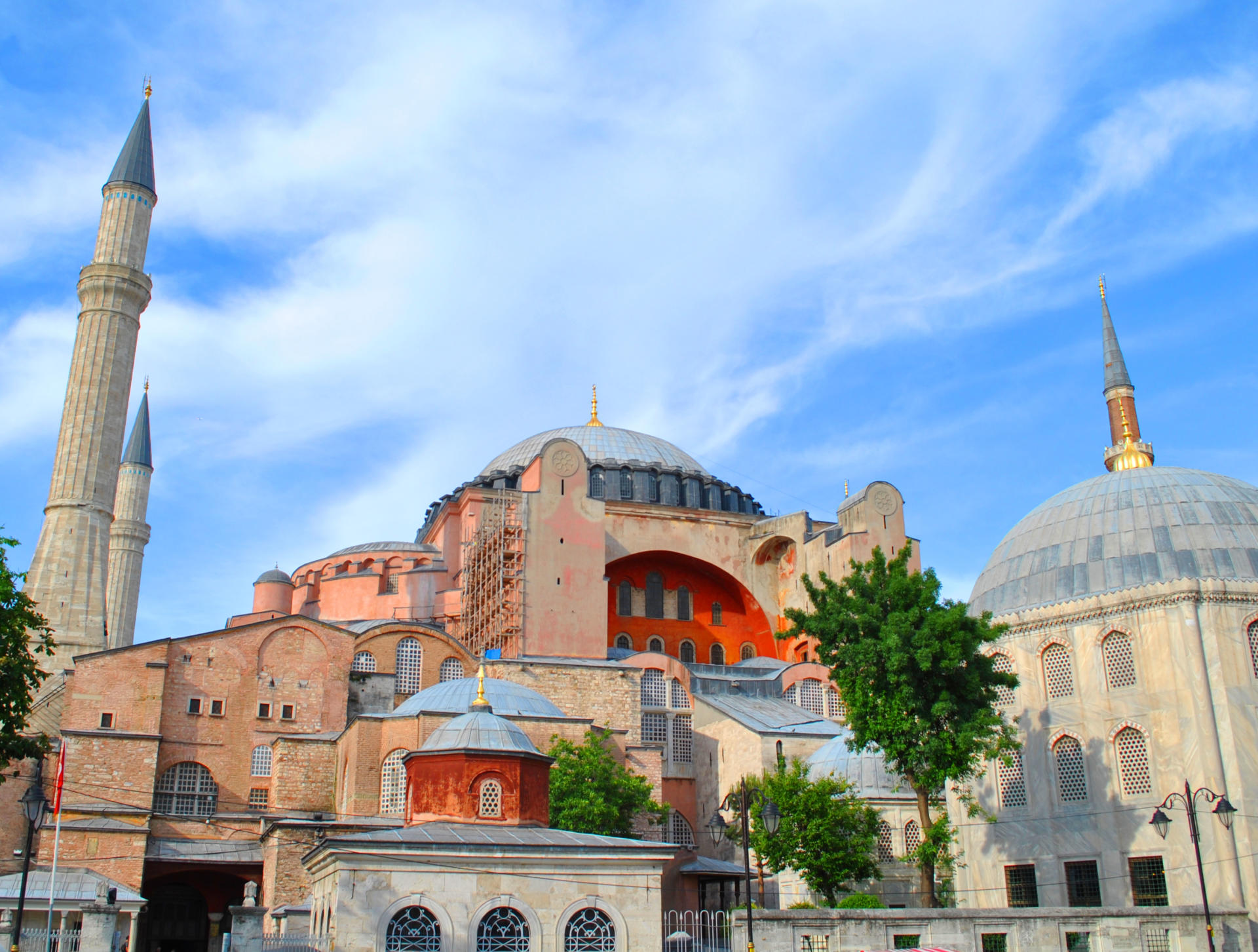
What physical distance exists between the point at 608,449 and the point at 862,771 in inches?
760

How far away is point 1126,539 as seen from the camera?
74.0ft

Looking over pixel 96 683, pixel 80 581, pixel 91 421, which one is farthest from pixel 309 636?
pixel 91 421

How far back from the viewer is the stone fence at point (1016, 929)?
17281mm

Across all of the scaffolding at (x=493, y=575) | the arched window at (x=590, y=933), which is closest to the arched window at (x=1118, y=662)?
the arched window at (x=590, y=933)

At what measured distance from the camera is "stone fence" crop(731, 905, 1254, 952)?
17281 mm

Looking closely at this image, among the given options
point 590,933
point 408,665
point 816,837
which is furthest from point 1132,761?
point 408,665


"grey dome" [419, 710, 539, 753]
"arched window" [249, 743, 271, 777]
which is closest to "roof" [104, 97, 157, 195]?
"arched window" [249, 743, 271, 777]

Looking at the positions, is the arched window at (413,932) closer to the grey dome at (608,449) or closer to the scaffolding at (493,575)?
the scaffolding at (493,575)

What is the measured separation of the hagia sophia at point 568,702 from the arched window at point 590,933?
0.14 feet

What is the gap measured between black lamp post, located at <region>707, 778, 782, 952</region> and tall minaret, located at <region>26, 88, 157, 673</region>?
55.4ft

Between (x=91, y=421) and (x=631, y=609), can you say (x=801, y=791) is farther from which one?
(x=91, y=421)

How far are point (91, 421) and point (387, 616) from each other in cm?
1099

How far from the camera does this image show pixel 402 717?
25.4 m

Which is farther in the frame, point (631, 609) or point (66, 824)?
point (631, 609)
